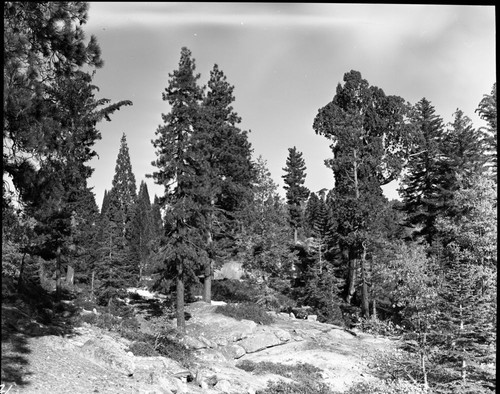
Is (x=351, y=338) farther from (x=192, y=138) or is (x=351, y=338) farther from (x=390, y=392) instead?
(x=192, y=138)

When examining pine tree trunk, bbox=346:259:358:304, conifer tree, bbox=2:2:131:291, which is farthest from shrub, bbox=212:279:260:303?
conifer tree, bbox=2:2:131:291

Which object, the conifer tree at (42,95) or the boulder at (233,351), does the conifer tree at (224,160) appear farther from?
the conifer tree at (42,95)

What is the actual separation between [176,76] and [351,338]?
1916cm

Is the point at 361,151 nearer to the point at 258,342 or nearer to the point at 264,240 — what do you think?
the point at 264,240

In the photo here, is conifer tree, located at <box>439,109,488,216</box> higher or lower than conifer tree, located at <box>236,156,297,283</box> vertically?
higher

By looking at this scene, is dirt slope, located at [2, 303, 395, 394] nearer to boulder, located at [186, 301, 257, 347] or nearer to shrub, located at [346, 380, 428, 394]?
boulder, located at [186, 301, 257, 347]

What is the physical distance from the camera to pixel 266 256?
28.2 meters

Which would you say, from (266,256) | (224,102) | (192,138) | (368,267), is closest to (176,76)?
(192,138)

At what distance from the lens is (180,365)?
46.9 ft

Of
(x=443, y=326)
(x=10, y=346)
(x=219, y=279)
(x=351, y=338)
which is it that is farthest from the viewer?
(x=219, y=279)

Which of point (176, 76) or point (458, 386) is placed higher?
point (176, 76)

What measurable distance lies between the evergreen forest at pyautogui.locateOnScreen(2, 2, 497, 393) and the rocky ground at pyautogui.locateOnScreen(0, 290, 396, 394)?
2498mm

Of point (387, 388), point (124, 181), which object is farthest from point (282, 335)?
point (124, 181)

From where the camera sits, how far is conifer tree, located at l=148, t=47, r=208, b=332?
23.5m
